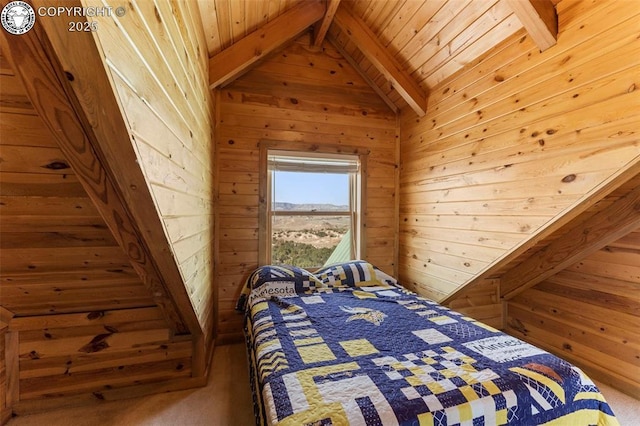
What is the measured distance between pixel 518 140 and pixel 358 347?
1.63m

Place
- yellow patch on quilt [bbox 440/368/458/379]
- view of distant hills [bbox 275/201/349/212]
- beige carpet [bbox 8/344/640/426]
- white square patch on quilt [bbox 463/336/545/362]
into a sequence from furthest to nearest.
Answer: view of distant hills [bbox 275/201/349/212] < beige carpet [bbox 8/344/640/426] < white square patch on quilt [bbox 463/336/545/362] < yellow patch on quilt [bbox 440/368/458/379]

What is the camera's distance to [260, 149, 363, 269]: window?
2746mm

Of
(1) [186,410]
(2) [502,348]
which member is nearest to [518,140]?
(2) [502,348]

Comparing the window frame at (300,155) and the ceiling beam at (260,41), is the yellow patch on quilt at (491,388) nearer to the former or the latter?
the window frame at (300,155)

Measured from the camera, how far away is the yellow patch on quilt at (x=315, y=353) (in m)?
1.30

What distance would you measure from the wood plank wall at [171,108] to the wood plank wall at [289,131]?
425mm

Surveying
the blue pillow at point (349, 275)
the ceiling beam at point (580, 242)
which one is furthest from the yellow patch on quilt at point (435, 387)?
the ceiling beam at point (580, 242)

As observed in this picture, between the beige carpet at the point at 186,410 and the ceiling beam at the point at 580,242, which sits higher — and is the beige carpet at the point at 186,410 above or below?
below

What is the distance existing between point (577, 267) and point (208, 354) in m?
3.11

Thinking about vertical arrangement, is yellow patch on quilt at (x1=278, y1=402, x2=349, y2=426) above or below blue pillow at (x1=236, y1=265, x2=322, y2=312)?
below

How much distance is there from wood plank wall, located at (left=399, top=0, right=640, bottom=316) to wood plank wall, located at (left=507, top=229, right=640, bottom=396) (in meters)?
0.47

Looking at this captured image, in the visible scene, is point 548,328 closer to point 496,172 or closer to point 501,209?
point 501,209

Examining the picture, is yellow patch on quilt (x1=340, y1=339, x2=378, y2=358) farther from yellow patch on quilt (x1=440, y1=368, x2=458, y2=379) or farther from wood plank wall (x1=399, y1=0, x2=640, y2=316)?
wood plank wall (x1=399, y1=0, x2=640, y2=316)

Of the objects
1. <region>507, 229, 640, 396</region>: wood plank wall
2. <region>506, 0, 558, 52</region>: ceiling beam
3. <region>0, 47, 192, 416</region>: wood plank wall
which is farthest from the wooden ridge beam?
<region>507, 229, 640, 396</region>: wood plank wall
